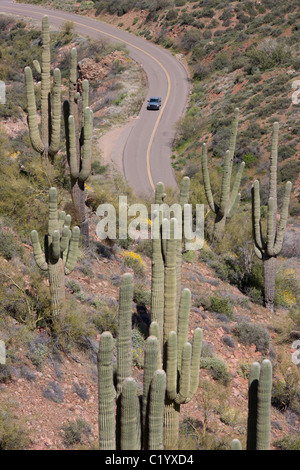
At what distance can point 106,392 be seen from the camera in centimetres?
698

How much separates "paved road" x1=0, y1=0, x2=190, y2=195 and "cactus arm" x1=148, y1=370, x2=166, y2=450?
A: 20783 mm

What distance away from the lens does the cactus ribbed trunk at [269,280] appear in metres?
16.9

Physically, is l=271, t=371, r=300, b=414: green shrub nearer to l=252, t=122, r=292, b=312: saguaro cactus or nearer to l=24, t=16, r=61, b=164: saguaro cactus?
l=252, t=122, r=292, b=312: saguaro cactus

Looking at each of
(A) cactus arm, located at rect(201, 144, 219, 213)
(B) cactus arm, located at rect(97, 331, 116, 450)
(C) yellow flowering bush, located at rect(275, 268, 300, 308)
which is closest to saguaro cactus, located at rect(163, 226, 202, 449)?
(B) cactus arm, located at rect(97, 331, 116, 450)

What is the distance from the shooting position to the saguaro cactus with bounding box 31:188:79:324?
10728 millimetres

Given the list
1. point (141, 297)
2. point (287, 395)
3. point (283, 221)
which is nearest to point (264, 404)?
point (287, 395)

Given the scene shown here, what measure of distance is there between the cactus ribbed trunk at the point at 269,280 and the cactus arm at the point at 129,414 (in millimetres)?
10715

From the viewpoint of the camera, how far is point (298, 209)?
2672cm

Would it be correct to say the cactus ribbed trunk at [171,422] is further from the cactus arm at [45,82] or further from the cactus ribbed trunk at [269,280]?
the cactus arm at [45,82]

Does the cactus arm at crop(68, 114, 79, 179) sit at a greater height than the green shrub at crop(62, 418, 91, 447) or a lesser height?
greater

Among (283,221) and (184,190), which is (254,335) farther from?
(184,190)

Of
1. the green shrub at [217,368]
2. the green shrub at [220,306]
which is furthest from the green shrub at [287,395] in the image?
the green shrub at [220,306]

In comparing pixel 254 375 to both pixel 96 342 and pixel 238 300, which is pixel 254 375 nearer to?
pixel 96 342
